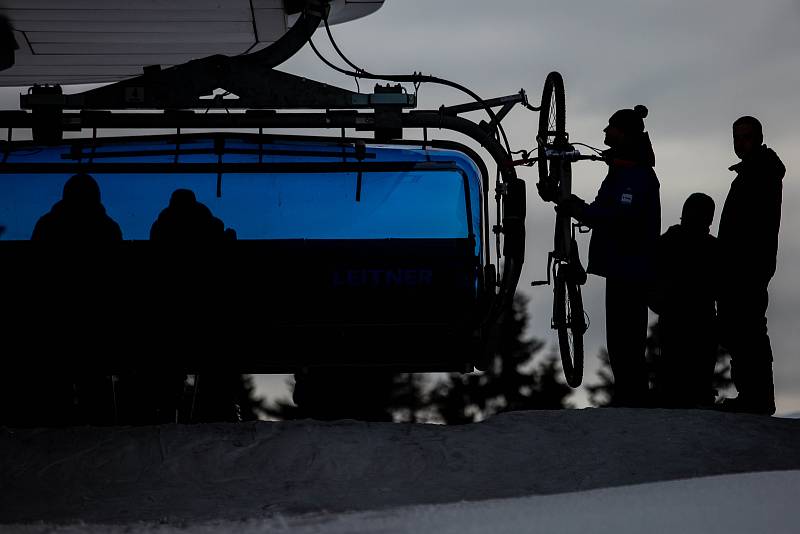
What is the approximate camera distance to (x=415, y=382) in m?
39.7

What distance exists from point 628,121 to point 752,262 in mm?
1167

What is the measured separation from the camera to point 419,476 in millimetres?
7438

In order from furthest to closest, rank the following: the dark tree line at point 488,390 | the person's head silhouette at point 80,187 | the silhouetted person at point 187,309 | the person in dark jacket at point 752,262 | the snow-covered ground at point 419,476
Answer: the dark tree line at point 488,390
the person's head silhouette at point 80,187
the silhouetted person at point 187,309
the person in dark jacket at point 752,262
the snow-covered ground at point 419,476

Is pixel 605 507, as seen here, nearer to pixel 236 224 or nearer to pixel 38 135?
pixel 236 224

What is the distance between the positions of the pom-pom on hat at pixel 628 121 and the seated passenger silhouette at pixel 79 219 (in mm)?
3269

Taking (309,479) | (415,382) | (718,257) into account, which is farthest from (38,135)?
(415,382)

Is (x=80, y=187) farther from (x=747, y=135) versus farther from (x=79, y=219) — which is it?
(x=747, y=135)

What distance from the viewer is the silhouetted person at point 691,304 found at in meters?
9.93

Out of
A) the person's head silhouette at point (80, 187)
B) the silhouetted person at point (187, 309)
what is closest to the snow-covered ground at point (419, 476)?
the silhouetted person at point (187, 309)

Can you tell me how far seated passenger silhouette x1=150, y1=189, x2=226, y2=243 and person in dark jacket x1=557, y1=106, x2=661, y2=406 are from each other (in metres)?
2.41

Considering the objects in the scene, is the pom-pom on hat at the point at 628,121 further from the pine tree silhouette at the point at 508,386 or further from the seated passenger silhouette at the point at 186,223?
the pine tree silhouette at the point at 508,386

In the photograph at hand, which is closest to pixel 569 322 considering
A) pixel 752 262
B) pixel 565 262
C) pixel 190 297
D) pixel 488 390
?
pixel 565 262

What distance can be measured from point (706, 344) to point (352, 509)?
4.19 meters

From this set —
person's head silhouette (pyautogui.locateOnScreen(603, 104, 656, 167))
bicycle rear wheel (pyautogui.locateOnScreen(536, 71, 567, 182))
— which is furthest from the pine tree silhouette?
person's head silhouette (pyautogui.locateOnScreen(603, 104, 656, 167))
